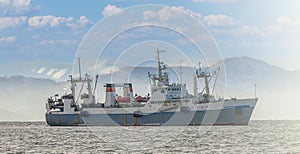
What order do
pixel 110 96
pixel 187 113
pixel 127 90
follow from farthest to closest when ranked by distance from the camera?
pixel 127 90, pixel 110 96, pixel 187 113

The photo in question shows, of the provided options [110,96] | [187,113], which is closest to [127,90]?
[110,96]

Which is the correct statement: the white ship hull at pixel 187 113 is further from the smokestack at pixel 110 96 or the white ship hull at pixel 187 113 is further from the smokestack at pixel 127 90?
the smokestack at pixel 127 90

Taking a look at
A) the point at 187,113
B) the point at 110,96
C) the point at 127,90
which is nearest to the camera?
the point at 187,113

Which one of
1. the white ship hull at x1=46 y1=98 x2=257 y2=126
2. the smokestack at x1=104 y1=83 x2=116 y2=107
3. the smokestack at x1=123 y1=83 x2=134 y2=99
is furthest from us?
the smokestack at x1=123 y1=83 x2=134 y2=99

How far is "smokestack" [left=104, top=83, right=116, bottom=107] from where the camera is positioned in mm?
145750

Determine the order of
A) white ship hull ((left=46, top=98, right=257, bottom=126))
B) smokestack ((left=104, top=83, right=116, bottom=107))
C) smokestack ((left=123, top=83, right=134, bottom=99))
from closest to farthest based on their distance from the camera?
white ship hull ((left=46, top=98, right=257, bottom=126)) → smokestack ((left=104, top=83, right=116, bottom=107)) → smokestack ((left=123, top=83, right=134, bottom=99))

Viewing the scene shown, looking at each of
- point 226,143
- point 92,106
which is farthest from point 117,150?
point 92,106

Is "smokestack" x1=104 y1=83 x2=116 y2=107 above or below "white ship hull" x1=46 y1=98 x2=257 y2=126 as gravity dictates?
above

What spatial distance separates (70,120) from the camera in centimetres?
15438

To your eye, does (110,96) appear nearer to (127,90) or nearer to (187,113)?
(127,90)

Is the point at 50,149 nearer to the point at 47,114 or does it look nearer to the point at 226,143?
the point at 226,143

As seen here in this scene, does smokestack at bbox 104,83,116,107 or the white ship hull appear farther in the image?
smokestack at bbox 104,83,116,107

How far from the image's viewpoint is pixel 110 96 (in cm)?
14750

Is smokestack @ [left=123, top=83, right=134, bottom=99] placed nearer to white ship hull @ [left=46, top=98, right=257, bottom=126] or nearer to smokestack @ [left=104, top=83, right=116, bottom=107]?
smokestack @ [left=104, top=83, right=116, bottom=107]
